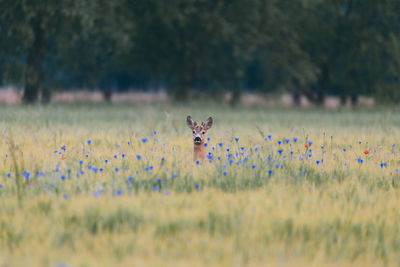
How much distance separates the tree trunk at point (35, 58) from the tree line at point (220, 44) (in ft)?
0.17

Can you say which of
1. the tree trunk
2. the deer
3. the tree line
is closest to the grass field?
the deer

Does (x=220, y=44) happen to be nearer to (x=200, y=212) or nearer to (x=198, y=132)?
(x=198, y=132)

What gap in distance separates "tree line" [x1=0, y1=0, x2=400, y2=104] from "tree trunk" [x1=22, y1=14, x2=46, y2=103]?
0.17ft

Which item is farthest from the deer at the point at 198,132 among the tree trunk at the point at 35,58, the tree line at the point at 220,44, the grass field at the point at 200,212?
the tree trunk at the point at 35,58

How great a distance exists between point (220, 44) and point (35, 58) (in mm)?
11652

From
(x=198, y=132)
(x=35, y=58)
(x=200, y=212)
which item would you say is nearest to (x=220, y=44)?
(x=35, y=58)

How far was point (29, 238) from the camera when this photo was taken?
3887 millimetres

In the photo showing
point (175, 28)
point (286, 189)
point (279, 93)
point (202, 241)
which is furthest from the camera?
point (279, 93)

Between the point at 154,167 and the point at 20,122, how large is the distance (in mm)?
7525

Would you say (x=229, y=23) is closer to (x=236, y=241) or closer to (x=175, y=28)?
(x=175, y=28)

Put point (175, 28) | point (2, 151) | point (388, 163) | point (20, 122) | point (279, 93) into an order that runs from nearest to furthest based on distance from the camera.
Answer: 1. point (388, 163)
2. point (2, 151)
3. point (20, 122)
4. point (175, 28)
5. point (279, 93)

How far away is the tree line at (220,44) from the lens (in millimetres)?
25234

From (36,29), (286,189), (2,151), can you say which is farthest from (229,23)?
(286,189)

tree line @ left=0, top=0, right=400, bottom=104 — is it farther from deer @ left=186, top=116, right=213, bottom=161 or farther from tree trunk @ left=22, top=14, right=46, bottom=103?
deer @ left=186, top=116, right=213, bottom=161
